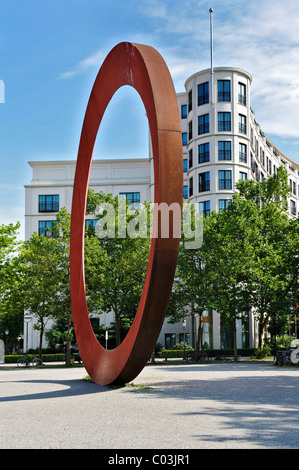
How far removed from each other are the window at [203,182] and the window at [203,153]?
1356 mm

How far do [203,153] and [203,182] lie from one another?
9.34 ft

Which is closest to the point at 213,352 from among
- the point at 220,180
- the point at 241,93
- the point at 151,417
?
the point at 220,180

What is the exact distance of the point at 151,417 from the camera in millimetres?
10195

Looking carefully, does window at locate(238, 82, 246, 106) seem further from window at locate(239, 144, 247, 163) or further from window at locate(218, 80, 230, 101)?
window at locate(239, 144, 247, 163)

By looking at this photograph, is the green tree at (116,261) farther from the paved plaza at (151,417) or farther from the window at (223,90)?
the paved plaza at (151,417)

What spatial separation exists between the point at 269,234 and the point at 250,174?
1669cm

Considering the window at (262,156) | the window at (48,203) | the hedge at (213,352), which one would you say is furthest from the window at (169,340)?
the window at (262,156)

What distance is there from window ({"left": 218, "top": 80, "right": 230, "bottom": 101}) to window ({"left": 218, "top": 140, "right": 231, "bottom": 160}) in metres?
4.24

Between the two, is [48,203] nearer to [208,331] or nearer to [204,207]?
[204,207]

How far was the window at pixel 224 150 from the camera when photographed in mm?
52906

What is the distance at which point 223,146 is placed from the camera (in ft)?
174

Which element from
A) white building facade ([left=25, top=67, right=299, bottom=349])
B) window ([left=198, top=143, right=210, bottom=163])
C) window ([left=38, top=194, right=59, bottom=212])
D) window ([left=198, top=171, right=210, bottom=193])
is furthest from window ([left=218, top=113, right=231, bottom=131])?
window ([left=38, top=194, right=59, bottom=212])
